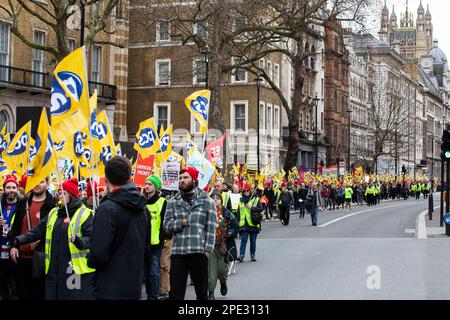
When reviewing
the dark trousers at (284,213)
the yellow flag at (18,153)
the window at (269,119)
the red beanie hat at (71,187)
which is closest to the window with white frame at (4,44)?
the dark trousers at (284,213)

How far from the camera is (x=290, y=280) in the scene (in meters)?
15.5

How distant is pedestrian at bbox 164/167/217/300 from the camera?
984 cm

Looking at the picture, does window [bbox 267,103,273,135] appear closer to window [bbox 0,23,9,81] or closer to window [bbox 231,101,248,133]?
window [bbox 231,101,248,133]

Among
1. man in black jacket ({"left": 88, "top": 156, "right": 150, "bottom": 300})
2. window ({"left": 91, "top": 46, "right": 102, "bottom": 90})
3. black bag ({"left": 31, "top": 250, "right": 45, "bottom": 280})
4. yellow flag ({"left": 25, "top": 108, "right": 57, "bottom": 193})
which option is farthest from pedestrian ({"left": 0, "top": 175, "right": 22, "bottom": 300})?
window ({"left": 91, "top": 46, "right": 102, "bottom": 90})

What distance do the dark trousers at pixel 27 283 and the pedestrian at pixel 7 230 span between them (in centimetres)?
92

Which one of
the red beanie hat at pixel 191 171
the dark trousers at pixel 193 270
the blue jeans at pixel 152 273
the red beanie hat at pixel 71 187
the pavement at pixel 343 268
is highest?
the red beanie hat at pixel 191 171

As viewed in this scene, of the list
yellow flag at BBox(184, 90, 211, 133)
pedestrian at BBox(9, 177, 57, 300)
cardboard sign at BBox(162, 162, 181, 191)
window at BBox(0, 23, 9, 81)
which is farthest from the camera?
window at BBox(0, 23, 9, 81)

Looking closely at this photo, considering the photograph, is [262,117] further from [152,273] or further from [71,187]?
[71,187]

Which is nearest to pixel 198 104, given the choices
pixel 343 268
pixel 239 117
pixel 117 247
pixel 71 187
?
pixel 343 268

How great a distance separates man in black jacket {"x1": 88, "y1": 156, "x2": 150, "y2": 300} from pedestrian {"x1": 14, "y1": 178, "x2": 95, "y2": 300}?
6.46 ft

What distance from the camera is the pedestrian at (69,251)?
9.04m

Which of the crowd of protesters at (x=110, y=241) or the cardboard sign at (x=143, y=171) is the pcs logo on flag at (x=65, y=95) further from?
the cardboard sign at (x=143, y=171)

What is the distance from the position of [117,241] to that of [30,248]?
12.2 feet

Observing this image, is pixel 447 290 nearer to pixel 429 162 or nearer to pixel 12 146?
pixel 12 146
